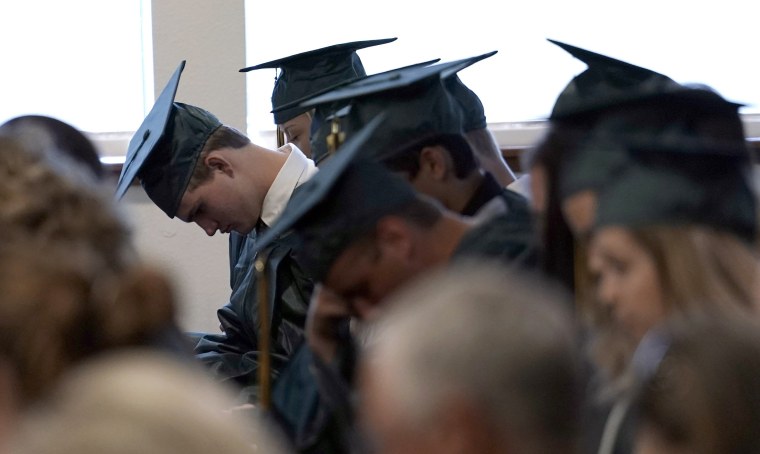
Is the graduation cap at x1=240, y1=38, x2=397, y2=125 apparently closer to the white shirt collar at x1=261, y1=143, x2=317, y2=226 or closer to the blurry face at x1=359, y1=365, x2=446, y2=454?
the white shirt collar at x1=261, y1=143, x2=317, y2=226

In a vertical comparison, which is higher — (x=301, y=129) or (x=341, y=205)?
(x=341, y=205)

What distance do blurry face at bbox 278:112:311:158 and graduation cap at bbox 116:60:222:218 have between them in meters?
0.66

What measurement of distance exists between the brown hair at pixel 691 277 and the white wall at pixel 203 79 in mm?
3612

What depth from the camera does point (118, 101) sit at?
240 inches

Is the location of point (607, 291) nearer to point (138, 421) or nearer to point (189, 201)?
point (138, 421)

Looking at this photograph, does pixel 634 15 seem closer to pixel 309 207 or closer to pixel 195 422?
pixel 309 207

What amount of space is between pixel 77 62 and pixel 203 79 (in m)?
0.77

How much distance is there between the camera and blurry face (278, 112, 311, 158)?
477 cm

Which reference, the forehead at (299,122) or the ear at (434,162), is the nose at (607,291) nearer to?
the ear at (434,162)

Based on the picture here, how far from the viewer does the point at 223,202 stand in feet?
13.4

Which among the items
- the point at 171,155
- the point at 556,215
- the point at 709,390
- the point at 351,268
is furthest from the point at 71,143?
the point at 709,390

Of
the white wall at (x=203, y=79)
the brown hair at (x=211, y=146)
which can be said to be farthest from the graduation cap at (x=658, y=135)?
the white wall at (x=203, y=79)

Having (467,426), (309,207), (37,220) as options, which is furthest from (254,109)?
(467,426)

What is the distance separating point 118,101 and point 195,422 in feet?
16.9
